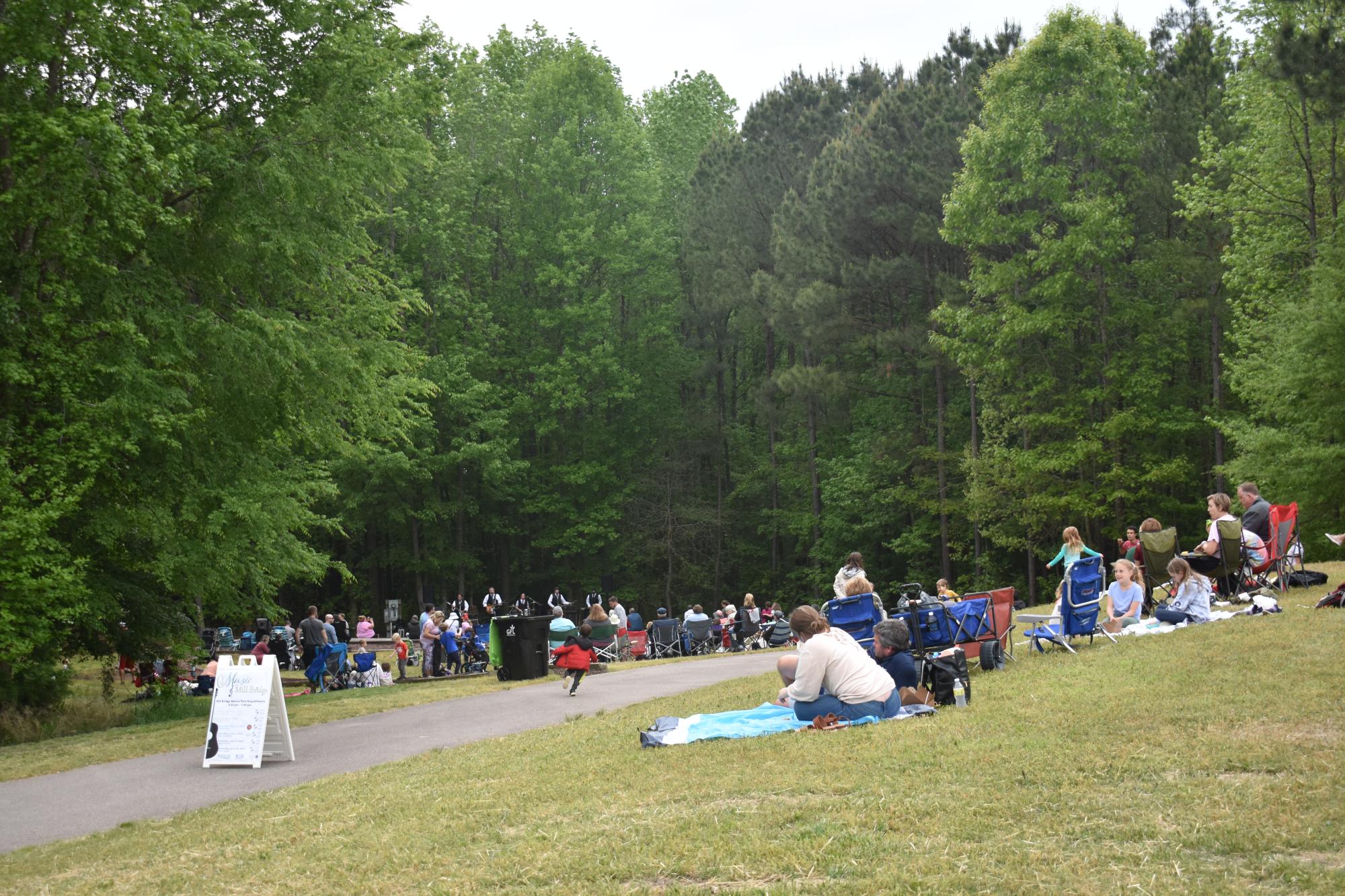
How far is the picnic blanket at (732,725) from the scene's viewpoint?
960cm

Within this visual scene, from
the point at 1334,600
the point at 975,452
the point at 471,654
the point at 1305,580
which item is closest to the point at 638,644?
the point at 471,654

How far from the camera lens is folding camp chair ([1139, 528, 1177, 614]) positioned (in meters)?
16.6

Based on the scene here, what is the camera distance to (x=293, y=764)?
11430 millimetres

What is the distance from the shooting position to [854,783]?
713 cm

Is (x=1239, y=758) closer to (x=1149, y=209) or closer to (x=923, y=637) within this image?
(x=923, y=637)

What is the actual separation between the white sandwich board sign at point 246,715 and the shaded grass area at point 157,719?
1502mm

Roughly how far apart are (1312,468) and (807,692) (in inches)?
796

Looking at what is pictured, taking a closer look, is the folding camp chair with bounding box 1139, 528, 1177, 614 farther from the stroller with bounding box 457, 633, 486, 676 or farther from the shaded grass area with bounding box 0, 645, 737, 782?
the stroller with bounding box 457, 633, 486, 676

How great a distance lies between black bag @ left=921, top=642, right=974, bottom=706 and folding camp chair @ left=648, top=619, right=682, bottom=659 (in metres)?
19.5

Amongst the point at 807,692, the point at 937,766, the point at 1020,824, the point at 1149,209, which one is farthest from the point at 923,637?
the point at 1149,209

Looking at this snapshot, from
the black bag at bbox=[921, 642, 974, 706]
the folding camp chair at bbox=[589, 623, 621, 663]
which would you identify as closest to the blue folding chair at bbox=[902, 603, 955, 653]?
the black bag at bbox=[921, 642, 974, 706]

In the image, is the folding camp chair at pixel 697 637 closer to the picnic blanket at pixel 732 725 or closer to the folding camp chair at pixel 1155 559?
the folding camp chair at pixel 1155 559

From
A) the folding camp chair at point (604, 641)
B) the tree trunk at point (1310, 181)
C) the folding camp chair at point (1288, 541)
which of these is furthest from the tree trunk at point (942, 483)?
the folding camp chair at point (1288, 541)

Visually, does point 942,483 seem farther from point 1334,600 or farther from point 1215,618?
point 1334,600
